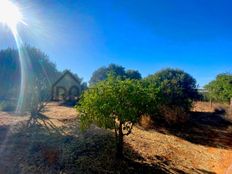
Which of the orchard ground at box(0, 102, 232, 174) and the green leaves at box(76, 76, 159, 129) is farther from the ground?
the green leaves at box(76, 76, 159, 129)

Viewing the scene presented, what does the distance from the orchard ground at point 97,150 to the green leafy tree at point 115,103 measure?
5.01 ft

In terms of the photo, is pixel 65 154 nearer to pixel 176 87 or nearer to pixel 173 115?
pixel 173 115

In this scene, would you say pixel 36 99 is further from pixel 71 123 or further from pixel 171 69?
pixel 171 69

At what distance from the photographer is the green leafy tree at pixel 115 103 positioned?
10.2 metres

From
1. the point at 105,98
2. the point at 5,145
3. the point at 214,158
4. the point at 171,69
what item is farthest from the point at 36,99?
the point at 171,69

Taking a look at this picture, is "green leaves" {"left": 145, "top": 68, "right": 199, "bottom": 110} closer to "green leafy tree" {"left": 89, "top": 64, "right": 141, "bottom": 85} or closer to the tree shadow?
the tree shadow

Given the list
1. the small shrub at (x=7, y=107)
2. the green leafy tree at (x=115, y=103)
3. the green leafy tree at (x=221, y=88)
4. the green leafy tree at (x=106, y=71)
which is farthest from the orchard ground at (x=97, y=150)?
the green leafy tree at (x=106, y=71)

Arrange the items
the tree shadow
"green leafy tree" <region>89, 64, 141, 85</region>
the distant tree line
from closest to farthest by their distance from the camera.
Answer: the tree shadow → the distant tree line → "green leafy tree" <region>89, 64, 141, 85</region>

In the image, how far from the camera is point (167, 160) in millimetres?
12203

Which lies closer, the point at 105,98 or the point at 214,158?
the point at 105,98

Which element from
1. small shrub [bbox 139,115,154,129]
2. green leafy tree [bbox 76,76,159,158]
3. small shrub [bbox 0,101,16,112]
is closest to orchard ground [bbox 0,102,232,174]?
small shrub [bbox 139,115,154,129]

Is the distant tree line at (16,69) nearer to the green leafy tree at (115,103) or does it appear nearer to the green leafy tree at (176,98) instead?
the green leafy tree at (176,98)

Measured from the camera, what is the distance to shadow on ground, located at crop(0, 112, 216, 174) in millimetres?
9641

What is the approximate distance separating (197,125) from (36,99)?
12.5 metres
